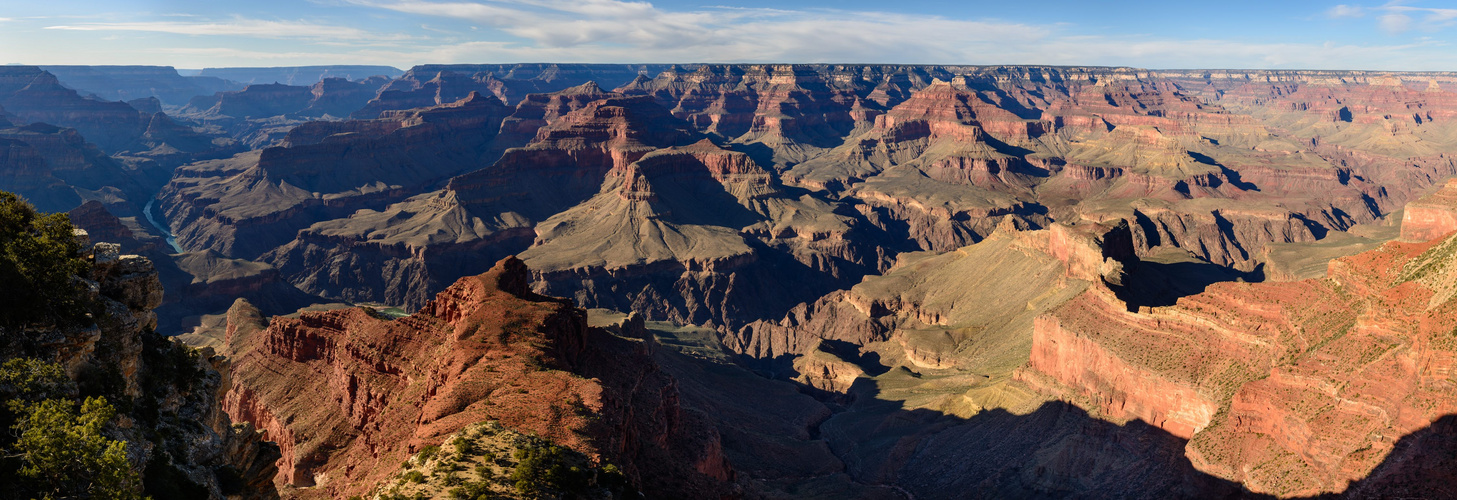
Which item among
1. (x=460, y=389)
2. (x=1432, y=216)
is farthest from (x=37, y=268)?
(x=1432, y=216)

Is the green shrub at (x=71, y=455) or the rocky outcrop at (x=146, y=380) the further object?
the rocky outcrop at (x=146, y=380)

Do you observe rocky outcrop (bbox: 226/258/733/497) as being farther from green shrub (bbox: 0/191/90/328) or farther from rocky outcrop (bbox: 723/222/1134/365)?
rocky outcrop (bbox: 723/222/1134/365)

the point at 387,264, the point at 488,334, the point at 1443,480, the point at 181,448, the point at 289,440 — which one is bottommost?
the point at 387,264

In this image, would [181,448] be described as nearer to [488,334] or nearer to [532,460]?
[532,460]

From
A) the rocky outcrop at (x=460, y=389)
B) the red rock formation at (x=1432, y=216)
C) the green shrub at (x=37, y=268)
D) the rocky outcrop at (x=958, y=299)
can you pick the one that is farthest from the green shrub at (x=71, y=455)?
the red rock formation at (x=1432, y=216)

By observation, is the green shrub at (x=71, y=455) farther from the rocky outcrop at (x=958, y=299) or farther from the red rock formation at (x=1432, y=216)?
the red rock formation at (x=1432, y=216)

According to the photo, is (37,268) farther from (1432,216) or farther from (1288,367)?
(1432,216)

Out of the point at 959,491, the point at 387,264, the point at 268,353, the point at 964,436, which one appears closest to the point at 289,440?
the point at 268,353

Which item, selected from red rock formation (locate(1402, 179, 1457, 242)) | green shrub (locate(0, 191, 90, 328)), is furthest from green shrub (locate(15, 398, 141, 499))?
red rock formation (locate(1402, 179, 1457, 242))

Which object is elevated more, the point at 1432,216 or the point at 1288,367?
the point at 1288,367
